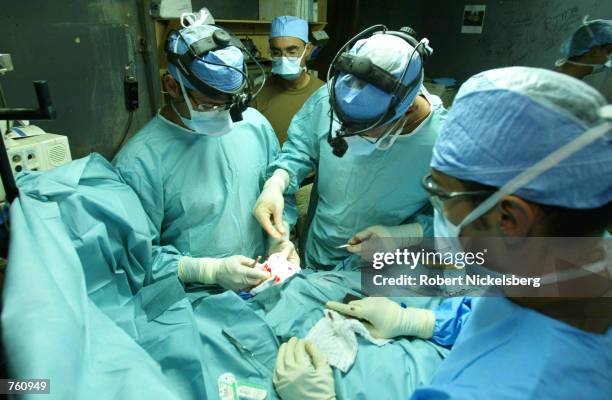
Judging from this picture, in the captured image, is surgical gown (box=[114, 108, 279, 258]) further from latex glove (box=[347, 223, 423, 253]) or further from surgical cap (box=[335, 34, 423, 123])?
surgical cap (box=[335, 34, 423, 123])

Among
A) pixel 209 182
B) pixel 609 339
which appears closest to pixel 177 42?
pixel 209 182

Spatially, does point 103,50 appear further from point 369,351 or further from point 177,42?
point 369,351

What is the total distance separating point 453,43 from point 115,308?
5.06 meters

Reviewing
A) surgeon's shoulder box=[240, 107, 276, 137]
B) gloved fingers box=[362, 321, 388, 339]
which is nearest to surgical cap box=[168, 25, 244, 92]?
surgeon's shoulder box=[240, 107, 276, 137]

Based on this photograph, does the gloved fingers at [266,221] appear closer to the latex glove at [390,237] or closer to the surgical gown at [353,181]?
the surgical gown at [353,181]

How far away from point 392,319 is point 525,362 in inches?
26.2

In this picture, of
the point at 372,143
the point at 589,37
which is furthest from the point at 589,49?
the point at 372,143

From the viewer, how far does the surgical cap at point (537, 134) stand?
27.3 inches

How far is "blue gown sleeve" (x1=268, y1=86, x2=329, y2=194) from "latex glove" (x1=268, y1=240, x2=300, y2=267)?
1.09ft

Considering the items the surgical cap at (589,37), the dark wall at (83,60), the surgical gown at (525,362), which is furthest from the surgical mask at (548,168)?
the surgical cap at (589,37)

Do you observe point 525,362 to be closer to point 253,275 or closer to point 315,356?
point 315,356

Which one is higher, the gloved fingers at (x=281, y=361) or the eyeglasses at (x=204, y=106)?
the eyeglasses at (x=204, y=106)

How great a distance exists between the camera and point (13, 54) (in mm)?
2035

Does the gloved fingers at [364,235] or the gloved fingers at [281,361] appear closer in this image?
the gloved fingers at [281,361]
